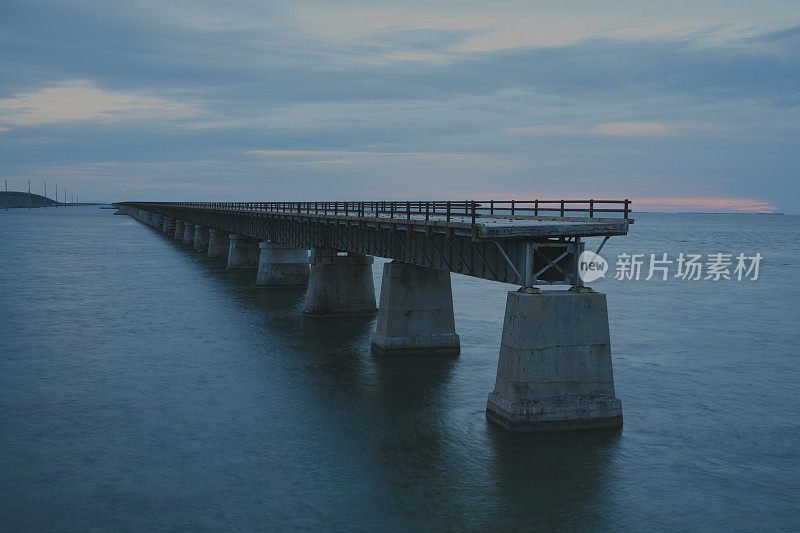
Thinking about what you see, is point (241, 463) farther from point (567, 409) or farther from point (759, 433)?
point (759, 433)

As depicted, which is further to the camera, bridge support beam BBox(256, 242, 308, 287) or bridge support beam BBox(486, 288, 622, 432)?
bridge support beam BBox(256, 242, 308, 287)

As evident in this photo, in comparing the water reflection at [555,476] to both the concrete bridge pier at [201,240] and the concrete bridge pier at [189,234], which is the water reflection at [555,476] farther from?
the concrete bridge pier at [189,234]

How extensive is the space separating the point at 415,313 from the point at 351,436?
11.1 meters

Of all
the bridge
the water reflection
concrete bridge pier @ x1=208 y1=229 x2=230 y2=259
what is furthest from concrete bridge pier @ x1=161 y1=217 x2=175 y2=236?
the water reflection

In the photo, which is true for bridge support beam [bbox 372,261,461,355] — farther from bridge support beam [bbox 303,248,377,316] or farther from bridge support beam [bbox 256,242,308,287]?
bridge support beam [bbox 256,242,308,287]

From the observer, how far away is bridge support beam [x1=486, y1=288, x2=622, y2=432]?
22.9 metres

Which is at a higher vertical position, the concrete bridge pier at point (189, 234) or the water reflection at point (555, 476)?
the concrete bridge pier at point (189, 234)

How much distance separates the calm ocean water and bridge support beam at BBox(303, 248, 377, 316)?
1.31 metres

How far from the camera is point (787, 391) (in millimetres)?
31859

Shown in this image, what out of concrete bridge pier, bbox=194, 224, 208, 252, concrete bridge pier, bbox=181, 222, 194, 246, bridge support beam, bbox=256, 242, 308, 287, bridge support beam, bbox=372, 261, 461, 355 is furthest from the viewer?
concrete bridge pier, bbox=181, 222, 194, 246

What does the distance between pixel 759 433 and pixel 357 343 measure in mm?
20635

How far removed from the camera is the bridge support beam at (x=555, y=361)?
2294 cm

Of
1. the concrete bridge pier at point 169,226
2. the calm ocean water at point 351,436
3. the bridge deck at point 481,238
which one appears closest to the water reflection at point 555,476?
the calm ocean water at point 351,436

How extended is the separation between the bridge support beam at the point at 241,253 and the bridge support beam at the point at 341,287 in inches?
1344
